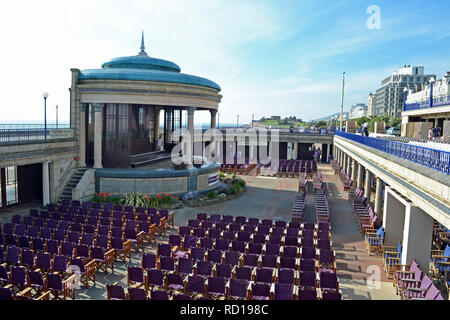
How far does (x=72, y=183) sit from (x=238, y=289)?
1669 cm

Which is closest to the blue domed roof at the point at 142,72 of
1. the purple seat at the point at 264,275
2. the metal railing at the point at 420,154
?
the metal railing at the point at 420,154

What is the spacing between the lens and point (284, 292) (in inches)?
347

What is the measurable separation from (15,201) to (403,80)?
609 ft

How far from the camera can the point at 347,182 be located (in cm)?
3070

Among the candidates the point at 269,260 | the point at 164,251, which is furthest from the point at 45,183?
the point at 269,260

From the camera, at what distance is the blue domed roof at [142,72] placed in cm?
2320

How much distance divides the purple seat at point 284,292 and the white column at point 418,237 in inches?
212

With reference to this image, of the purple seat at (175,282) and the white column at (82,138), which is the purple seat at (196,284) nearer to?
the purple seat at (175,282)

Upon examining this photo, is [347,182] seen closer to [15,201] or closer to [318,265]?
[318,265]

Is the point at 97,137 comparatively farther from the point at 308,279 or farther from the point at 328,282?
the point at 328,282

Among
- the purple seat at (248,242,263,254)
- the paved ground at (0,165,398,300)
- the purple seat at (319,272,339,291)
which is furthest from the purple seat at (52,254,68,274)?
the purple seat at (319,272,339,291)

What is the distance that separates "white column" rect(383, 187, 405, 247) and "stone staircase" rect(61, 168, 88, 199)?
17.7 m
